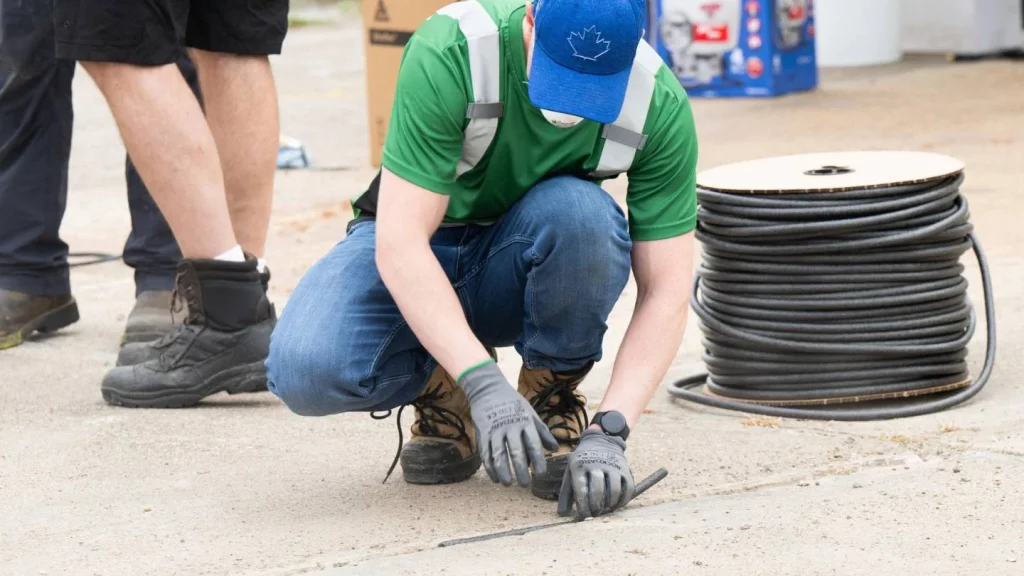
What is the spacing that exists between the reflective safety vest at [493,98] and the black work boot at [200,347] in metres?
0.91

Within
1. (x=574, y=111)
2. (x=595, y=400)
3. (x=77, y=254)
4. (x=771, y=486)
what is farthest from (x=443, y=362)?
(x=77, y=254)

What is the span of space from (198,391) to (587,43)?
55.0 inches

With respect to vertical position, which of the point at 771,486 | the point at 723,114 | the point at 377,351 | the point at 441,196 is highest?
the point at 441,196

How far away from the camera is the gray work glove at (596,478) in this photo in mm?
2305

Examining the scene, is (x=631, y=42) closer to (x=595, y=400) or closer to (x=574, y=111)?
(x=574, y=111)

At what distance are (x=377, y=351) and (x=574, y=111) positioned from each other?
0.57m

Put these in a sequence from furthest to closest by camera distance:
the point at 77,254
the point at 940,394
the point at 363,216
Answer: the point at 77,254 → the point at 940,394 → the point at 363,216

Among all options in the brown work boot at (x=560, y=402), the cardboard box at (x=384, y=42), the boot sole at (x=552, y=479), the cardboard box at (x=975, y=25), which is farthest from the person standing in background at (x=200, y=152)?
the cardboard box at (x=975, y=25)

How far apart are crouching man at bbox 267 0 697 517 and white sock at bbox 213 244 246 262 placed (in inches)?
23.5

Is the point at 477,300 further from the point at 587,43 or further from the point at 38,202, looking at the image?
the point at 38,202

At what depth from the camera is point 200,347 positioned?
10.2 ft

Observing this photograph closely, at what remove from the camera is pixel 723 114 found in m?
7.64

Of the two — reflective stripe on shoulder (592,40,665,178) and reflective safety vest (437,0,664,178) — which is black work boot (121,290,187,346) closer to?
reflective safety vest (437,0,664,178)

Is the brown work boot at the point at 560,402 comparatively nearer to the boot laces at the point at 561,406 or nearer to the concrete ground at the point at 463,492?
the boot laces at the point at 561,406
